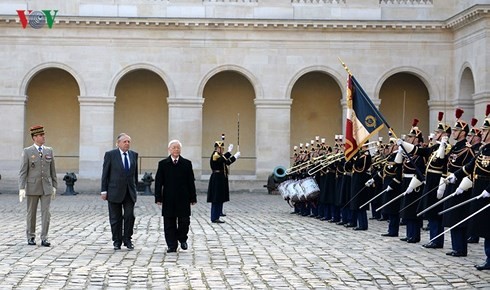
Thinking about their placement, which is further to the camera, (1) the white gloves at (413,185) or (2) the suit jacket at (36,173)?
(1) the white gloves at (413,185)

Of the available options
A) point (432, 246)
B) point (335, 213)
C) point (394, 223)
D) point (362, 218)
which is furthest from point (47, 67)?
point (432, 246)

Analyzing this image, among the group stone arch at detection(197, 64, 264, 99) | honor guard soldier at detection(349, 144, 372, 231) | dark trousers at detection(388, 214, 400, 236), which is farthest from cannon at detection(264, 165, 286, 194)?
dark trousers at detection(388, 214, 400, 236)

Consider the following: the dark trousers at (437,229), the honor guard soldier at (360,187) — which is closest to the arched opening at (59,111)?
the honor guard soldier at (360,187)

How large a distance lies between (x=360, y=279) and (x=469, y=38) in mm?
22919

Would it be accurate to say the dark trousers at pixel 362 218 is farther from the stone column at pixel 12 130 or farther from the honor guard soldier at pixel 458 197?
the stone column at pixel 12 130

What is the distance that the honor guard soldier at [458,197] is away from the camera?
12953mm

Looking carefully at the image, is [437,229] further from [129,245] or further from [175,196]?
[129,245]

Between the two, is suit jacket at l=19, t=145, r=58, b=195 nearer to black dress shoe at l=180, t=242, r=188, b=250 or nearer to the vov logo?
black dress shoe at l=180, t=242, r=188, b=250

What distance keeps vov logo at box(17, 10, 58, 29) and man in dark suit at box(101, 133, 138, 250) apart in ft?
64.6

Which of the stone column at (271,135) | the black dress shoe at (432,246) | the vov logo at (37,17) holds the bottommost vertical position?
Answer: the black dress shoe at (432,246)

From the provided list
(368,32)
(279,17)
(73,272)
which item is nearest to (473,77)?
(368,32)

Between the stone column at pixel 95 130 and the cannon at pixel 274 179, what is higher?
the stone column at pixel 95 130

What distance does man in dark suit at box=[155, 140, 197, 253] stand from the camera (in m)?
13.7

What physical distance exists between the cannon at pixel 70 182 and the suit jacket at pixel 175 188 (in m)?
18.8
